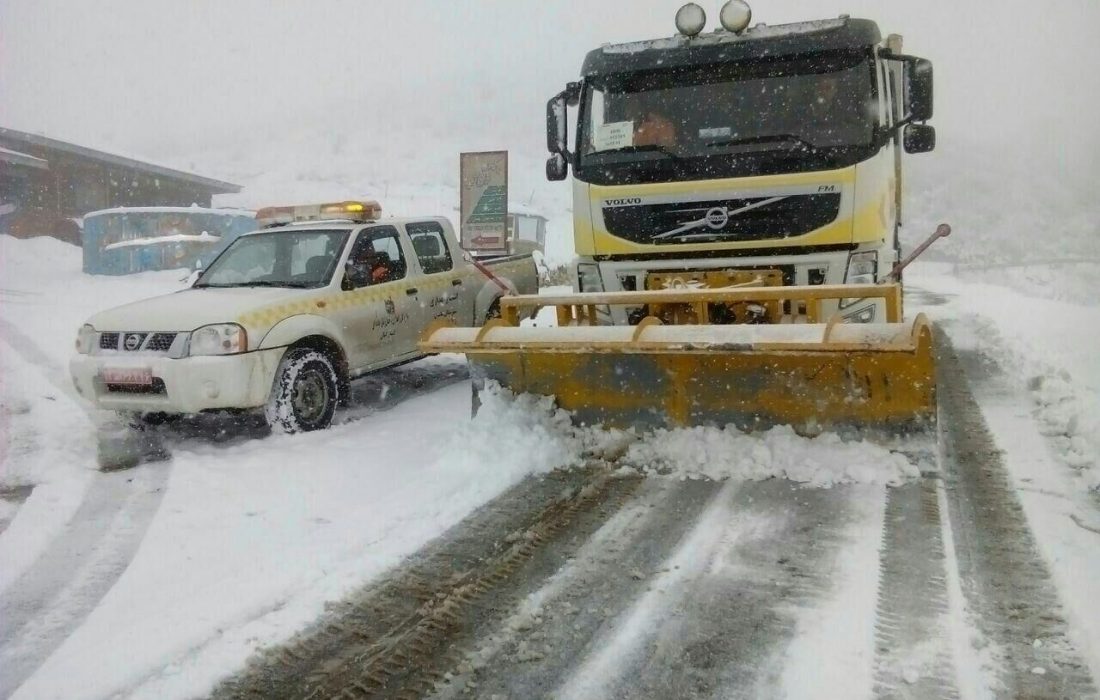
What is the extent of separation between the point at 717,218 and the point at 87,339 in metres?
4.71

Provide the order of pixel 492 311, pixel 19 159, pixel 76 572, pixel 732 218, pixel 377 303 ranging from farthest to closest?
pixel 19 159 → pixel 492 311 → pixel 377 303 → pixel 732 218 → pixel 76 572

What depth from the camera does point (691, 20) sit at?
6.00 metres

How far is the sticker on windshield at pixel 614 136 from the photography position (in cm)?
590

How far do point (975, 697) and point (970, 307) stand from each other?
1348 centimetres

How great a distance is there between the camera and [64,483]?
16.8ft

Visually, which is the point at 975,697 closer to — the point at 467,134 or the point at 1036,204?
the point at 1036,204

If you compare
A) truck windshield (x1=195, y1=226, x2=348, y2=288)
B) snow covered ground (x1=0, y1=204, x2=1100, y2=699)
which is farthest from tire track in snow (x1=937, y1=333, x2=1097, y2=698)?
truck windshield (x1=195, y1=226, x2=348, y2=288)

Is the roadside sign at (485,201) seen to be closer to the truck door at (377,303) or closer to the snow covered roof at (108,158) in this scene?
the truck door at (377,303)

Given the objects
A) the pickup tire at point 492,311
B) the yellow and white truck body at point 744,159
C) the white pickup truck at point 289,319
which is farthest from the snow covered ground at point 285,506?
the yellow and white truck body at point 744,159

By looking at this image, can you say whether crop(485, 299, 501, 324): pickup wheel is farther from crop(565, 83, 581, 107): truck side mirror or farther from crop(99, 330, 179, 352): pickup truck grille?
crop(99, 330, 179, 352): pickup truck grille

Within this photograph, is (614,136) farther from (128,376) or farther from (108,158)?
(108,158)

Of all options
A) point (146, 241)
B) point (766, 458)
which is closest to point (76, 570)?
point (766, 458)

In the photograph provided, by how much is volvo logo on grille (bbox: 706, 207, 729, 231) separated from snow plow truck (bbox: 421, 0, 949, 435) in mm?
14

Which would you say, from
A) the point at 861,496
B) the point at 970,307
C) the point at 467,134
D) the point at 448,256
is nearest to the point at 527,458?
the point at 861,496
